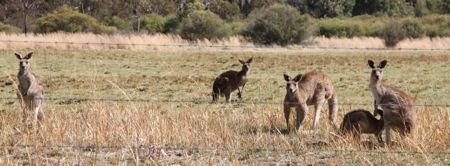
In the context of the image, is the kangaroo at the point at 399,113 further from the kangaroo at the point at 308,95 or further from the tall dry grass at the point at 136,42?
the tall dry grass at the point at 136,42

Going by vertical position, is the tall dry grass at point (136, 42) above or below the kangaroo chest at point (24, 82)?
below

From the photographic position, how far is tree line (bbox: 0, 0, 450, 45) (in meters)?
Result: 44.7

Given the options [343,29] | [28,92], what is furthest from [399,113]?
[343,29]

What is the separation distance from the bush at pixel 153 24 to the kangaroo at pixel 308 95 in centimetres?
4287

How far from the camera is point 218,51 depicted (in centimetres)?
3428

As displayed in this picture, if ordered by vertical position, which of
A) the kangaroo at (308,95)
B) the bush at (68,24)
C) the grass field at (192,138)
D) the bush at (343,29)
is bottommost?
the bush at (343,29)

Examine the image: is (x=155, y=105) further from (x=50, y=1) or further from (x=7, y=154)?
(x=50, y=1)

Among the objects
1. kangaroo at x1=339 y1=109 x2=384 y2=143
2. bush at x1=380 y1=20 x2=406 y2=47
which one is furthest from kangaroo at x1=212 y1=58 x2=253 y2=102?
bush at x1=380 y1=20 x2=406 y2=47

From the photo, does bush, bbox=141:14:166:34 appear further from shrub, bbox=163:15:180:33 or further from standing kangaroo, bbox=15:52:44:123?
standing kangaroo, bbox=15:52:44:123

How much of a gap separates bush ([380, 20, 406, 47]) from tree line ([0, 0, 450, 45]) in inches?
10.9

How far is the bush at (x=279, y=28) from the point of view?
44438 millimetres

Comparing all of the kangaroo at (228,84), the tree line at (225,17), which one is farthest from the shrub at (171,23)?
the kangaroo at (228,84)

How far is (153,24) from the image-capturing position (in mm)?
54469

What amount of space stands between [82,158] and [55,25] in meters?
40.9
